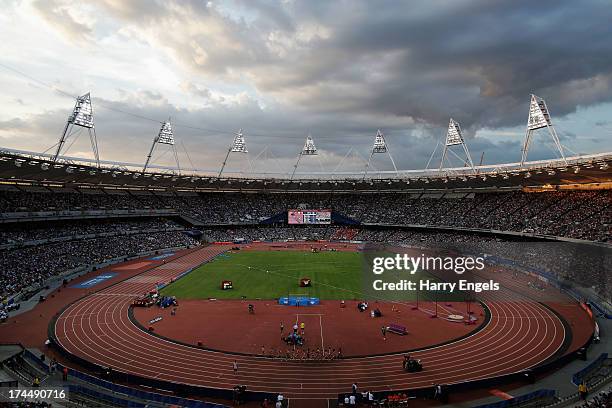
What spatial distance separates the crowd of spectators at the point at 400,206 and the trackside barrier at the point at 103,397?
42.8 meters

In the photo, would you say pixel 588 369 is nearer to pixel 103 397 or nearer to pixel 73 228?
pixel 103 397

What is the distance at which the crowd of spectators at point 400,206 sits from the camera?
167ft

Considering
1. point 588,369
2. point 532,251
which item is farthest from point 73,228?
point 588,369

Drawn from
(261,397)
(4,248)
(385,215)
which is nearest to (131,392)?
(261,397)

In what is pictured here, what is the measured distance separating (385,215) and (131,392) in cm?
7367

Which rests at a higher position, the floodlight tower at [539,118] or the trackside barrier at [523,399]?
the floodlight tower at [539,118]

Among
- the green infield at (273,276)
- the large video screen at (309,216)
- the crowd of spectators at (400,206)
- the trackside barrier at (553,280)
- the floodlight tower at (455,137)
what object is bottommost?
the green infield at (273,276)

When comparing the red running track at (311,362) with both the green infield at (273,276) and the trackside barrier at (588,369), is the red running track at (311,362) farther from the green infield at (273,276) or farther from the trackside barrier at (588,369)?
the green infield at (273,276)

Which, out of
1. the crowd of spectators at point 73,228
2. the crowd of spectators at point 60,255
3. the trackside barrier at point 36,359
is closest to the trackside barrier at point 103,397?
the trackside barrier at point 36,359

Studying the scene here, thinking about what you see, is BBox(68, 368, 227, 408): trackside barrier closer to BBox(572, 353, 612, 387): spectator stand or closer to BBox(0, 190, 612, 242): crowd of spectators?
BBox(572, 353, 612, 387): spectator stand

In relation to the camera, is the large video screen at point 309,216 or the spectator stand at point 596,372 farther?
the large video screen at point 309,216

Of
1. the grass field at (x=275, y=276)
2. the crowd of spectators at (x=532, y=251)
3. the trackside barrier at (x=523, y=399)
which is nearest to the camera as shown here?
the trackside barrier at (x=523, y=399)

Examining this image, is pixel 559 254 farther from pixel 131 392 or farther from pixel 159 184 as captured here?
pixel 159 184

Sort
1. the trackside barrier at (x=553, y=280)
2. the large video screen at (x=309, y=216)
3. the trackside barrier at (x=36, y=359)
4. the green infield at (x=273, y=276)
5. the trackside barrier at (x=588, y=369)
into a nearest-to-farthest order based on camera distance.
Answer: the trackside barrier at (x=588, y=369)
the trackside barrier at (x=36, y=359)
the trackside barrier at (x=553, y=280)
the green infield at (x=273, y=276)
the large video screen at (x=309, y=216)
